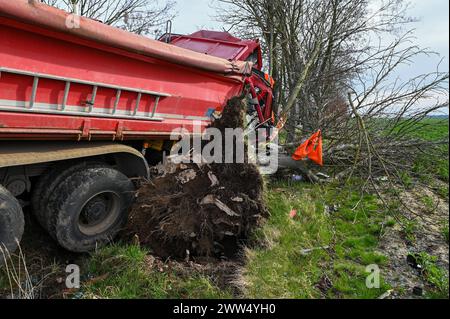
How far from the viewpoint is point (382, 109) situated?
17.7 ft

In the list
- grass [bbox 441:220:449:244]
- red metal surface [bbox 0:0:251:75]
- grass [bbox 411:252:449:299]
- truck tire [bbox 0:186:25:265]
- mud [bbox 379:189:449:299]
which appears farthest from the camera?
grass [bbox 441:220:449:244]

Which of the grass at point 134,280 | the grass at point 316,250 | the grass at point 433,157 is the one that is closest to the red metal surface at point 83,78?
the grass at point 134,280

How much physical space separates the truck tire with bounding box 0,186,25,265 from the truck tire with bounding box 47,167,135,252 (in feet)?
1.03

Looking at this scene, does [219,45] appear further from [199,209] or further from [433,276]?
[433,276]

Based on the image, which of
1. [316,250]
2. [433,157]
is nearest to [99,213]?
[316,250]

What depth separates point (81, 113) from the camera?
276 centimetres

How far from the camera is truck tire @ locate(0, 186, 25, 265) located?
8.16 ft

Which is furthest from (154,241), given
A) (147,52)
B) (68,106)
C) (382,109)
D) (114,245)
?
(382,109)

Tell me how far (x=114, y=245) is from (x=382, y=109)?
464 cm

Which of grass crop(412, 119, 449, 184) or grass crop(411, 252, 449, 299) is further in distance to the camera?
grass crop(412, 119, 449, 184)

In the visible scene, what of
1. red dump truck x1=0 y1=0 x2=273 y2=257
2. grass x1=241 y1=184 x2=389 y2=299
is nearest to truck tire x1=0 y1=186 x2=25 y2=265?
red dump truck x1=0 y1=0 x2=273 y2=257

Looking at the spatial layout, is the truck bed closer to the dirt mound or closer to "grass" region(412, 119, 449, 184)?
the dirt mound

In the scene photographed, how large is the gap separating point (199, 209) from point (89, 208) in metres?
1.07
